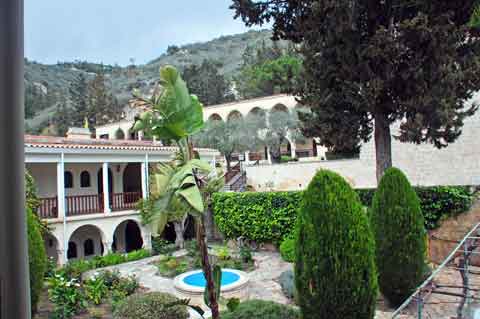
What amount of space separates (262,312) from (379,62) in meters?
7.44

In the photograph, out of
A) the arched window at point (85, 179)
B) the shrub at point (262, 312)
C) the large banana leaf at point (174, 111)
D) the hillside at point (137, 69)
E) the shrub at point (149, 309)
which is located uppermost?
the hillside at point (137, 69)

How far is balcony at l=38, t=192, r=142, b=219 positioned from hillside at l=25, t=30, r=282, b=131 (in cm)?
4528

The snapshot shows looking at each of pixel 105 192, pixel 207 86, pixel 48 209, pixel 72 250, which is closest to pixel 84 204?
pixel 105 192

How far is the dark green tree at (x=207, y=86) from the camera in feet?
168

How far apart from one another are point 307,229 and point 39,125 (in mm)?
61371

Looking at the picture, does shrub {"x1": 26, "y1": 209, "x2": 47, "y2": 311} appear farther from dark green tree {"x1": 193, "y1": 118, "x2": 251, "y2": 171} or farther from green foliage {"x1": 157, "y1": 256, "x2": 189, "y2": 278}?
dark green tree {"x1": 193, "y1": 118, "x2": 251, "y2": 171}

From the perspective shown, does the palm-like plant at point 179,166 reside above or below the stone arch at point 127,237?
above

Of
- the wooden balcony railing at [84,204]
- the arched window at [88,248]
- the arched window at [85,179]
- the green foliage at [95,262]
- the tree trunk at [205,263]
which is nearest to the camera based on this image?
the tree trunk at [205,263]

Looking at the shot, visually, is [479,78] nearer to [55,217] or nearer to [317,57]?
[317,57]

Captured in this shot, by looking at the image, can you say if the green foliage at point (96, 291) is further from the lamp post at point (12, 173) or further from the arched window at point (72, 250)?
the lamp post at point (12, 173)

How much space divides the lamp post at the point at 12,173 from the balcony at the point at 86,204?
15.2m

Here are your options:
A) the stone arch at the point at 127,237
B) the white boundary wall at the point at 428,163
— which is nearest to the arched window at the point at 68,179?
the stone arch at the point at 127,237

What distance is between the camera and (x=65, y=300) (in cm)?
955

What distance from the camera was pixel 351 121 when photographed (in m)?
11.2
